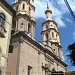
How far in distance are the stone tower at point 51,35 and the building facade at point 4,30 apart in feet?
67.9

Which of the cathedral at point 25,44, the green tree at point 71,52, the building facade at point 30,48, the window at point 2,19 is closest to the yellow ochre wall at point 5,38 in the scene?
the cathedral at point 25,44

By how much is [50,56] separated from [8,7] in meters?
17.3

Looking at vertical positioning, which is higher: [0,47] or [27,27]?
[27,27]

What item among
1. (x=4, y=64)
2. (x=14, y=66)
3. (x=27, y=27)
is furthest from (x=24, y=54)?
(x=4, y=64)

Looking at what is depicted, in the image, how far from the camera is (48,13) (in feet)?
157

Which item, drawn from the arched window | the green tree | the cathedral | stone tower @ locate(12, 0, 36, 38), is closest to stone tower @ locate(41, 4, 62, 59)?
the cathedral

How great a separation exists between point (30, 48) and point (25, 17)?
5.84m

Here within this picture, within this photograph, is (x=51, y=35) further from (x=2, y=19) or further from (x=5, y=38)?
(x=5, y=38)

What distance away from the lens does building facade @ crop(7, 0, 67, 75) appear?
99.6ft

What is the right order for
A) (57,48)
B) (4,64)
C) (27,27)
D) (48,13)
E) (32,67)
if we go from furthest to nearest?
1. (48,13)
2. (57,48)
3. (27,27)
4. (32,67)
5. (4,64)

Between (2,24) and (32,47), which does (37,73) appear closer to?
(32,47)

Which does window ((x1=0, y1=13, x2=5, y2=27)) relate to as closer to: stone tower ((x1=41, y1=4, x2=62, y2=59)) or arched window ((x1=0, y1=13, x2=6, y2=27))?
arched window ((x1=0, y1=13, x2=6, y2=27))

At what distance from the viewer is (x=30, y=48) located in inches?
1293

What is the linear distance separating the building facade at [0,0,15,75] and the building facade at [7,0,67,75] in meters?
4.01
